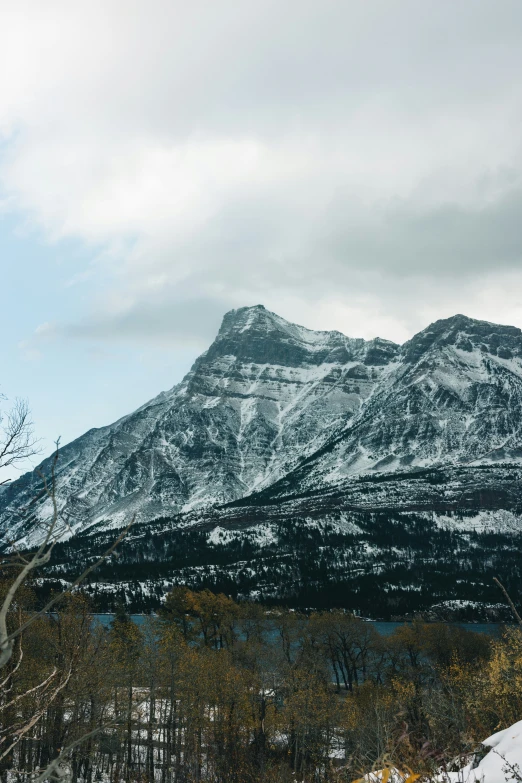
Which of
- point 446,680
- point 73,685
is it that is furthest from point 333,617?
point 73,685

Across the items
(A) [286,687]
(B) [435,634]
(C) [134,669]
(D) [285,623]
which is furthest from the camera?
(D) [285,623]

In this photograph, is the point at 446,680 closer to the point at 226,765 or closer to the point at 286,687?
the point at 286,687

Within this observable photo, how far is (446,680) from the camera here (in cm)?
6081

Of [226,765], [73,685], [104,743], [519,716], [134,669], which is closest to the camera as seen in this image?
[73,685]

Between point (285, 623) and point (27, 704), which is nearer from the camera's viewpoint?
point (27, 704)

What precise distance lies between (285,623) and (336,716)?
33.4 meters

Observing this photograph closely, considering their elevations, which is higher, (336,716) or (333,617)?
(333,617)

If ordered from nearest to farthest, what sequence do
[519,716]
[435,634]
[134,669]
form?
1. [519,716]
2. [134,669]
3. [435,634]

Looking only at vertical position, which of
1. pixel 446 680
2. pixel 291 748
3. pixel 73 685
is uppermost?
pixel 73 685

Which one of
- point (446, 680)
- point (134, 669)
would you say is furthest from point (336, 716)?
point (134, 669)

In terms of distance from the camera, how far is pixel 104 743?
49.0 meters

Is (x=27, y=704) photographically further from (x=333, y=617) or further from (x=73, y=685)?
(x=333, y=617)

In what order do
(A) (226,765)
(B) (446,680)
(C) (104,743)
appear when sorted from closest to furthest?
1. (A) (226,765)
2. (C) (104,743)
3. (B) (446,680)

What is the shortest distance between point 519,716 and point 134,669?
31.4 m
